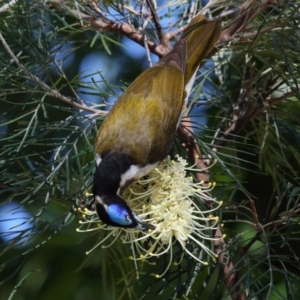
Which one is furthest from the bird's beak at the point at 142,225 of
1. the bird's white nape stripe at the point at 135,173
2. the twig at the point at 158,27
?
the twig at the point at 158,27

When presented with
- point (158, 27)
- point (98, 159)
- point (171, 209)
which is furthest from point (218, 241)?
point (158, 27)

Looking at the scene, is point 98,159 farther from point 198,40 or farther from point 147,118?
point 198,40

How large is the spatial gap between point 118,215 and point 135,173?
142 mm

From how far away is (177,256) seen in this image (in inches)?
35.6

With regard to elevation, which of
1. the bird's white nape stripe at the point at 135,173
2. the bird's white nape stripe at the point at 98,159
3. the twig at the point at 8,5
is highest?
the twig at the point at 8,5

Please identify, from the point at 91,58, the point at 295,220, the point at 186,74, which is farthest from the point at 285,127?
the point at 91,58

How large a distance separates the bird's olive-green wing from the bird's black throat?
2 centimetres

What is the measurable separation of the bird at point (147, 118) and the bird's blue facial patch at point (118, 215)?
0.6 inches

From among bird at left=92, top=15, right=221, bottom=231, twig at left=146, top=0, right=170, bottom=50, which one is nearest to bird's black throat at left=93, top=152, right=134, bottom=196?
bird at left=92, top=15, right=221, bottom=231

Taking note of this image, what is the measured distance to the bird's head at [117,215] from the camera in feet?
2.76

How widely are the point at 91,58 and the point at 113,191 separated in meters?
0.77

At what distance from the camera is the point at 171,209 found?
85cm

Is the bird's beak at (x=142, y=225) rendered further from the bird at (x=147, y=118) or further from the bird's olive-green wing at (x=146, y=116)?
the bird's olive-green wing at (x=146, y=116)

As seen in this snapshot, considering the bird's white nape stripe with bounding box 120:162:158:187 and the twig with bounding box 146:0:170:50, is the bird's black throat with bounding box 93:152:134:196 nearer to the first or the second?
the bird's white nape stripe with bounding box 120:162:158:187
